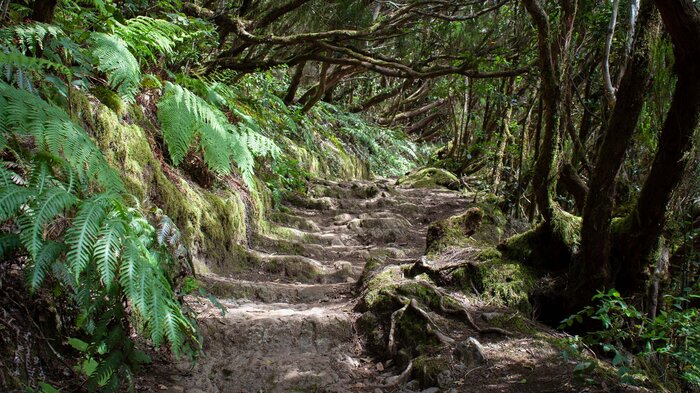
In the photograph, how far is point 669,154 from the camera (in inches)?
117

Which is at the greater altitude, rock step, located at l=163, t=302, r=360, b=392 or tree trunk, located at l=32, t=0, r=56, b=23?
tree trunk, located at l=32, t=0, r=56, b=23

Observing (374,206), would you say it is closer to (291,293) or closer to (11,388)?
(291,293)

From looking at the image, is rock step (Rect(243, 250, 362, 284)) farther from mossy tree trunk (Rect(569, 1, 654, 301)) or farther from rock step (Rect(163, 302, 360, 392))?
mossy tree trunk (Rect(569, 1, 654, 301))

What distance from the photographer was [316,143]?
10688 millimetres

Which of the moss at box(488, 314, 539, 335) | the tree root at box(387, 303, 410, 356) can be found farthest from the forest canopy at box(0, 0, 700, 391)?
the tree root at box(387, 303, 410, 356)

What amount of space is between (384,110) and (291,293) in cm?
1565

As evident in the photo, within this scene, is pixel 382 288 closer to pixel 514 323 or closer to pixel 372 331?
pixel 372 331

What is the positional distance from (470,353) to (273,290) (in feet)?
6.46

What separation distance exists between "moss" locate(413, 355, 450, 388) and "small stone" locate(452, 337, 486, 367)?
0.11 metres

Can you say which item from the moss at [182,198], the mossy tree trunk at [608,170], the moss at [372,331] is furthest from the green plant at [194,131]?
the mossy tree trunk at [608,170]

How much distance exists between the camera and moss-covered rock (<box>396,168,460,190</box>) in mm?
11742

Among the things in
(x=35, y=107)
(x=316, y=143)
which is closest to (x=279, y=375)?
(x=35, y=107)

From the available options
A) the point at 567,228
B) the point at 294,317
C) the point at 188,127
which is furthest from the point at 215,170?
the point at 567,228

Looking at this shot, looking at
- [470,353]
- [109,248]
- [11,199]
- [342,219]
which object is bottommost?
[470,353]
